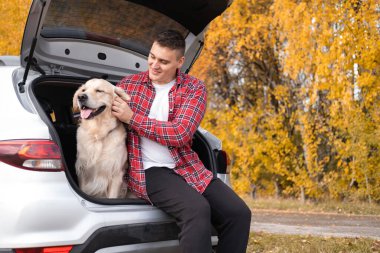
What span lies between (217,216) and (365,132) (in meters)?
7.91

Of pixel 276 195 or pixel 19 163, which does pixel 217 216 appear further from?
pixel 276 195

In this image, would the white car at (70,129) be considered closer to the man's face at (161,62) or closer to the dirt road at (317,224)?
the man's face at (161,62)

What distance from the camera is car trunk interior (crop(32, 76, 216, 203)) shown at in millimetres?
3751

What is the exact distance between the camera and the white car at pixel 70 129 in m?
2.63

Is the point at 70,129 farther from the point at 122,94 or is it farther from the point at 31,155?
the point at 31,155

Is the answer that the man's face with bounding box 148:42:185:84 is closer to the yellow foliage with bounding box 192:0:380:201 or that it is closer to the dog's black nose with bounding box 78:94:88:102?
the dog's black nose with bounding box 78:94:88:102

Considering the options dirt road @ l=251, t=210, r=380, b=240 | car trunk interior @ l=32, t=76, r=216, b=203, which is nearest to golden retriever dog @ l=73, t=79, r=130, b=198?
car trunk interior @ l=32, t=76, r=216, b=203

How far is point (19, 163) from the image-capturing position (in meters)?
2.67

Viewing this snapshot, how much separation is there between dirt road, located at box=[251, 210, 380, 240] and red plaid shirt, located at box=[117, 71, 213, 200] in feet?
12.3

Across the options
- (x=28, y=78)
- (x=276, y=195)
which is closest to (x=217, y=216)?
(x=28, y=78)

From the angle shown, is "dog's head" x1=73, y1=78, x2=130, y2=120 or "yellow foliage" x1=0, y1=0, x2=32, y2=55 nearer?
"dog's head" x1=73, y1=78, x2=130, y2=120

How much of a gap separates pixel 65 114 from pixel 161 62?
170 centimetres

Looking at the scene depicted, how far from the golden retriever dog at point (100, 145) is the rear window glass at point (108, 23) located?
469 millimetres

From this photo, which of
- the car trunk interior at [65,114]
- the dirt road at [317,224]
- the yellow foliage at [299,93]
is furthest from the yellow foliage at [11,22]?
the car trunk interior at [65,114]
